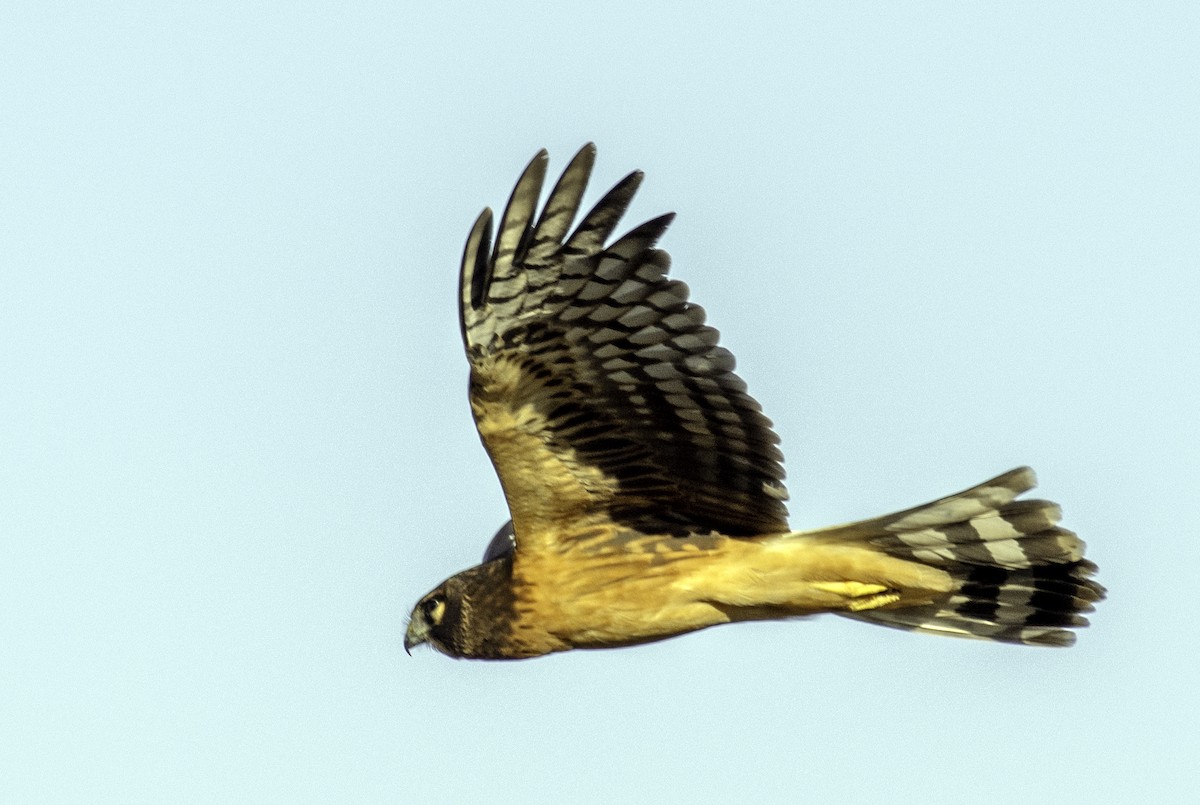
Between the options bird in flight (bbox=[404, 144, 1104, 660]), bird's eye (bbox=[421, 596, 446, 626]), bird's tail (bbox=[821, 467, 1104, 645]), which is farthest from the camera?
bird's eye (bbox=[421, 596, 446, 626])

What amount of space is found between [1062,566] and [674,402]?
97.9 inches

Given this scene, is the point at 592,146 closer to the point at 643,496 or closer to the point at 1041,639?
the point at 643,496

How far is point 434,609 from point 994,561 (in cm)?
304

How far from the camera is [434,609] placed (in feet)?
32.4

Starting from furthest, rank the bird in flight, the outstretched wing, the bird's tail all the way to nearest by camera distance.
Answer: the bird's tail
the bird in flight
the outstretched wing

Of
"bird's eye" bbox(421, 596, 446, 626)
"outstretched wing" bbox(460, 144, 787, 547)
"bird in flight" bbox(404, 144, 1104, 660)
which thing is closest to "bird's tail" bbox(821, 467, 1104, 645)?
"bird in flight" bbox(404, 144, 1104, 660)

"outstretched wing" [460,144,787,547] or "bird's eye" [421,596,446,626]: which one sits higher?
"outstretched wing" [460,144,787,547]

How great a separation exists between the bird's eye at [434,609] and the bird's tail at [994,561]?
216cm

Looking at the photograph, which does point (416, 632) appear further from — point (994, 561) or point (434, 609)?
point (994, 561)

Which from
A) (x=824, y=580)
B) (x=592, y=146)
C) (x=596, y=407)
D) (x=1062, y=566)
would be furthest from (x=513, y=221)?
(x=1062, y=566)

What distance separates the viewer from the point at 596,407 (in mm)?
8898

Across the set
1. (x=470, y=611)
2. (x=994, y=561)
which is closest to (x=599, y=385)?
(x=470, y=611)

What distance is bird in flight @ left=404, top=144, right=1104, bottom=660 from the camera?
27.8 feet

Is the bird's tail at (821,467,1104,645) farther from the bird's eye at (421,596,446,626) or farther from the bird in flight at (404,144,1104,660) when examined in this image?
the bird's eye at (421,596,446,626)
